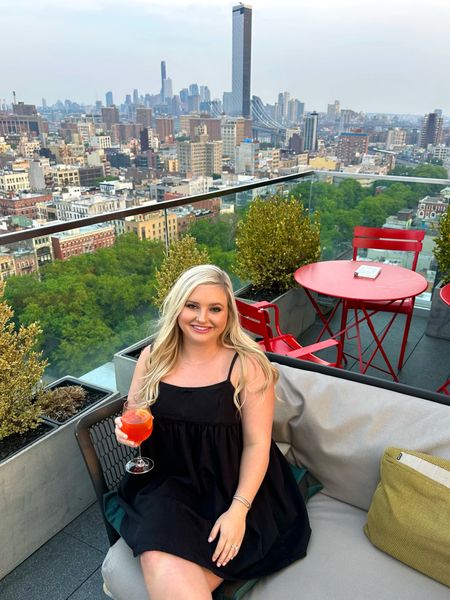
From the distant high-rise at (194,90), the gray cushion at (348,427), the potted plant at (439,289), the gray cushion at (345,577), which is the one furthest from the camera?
the distant high-rise at (194,90)

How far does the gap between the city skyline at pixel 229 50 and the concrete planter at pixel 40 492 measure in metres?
7.57

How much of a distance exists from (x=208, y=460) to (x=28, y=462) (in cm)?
99

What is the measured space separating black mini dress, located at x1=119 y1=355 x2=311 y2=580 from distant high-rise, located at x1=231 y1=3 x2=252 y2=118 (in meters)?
11.7

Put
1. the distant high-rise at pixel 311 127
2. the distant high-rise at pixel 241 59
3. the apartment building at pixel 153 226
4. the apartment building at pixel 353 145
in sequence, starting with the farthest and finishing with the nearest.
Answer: the distant high-rise at pixel 241 59
the distant high-rise at pixel 311 127
the apartment building at pixel 353 145
the apartment building at pixel 153 226

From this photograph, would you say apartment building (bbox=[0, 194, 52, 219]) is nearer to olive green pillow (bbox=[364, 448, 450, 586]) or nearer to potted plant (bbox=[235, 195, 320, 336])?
potted plant (bbox=[235, 195, 320, 336])

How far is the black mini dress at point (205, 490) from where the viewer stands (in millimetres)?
1464

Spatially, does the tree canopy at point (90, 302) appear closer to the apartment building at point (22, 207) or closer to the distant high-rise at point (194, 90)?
the apartment building at point (22, 207)

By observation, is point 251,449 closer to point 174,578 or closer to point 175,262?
point 174,578

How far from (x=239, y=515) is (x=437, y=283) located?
13.1 ft

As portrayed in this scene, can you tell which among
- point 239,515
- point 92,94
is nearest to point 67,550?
point 239,515

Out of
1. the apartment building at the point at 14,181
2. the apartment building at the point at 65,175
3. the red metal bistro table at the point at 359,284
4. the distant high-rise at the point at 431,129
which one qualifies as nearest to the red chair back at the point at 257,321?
the red metal bistro table at the point at 359,284

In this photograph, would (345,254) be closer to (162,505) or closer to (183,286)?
A: (183,286)

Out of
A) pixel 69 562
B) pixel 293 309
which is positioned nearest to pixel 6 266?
pixel 69 562

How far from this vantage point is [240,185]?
454 cm
